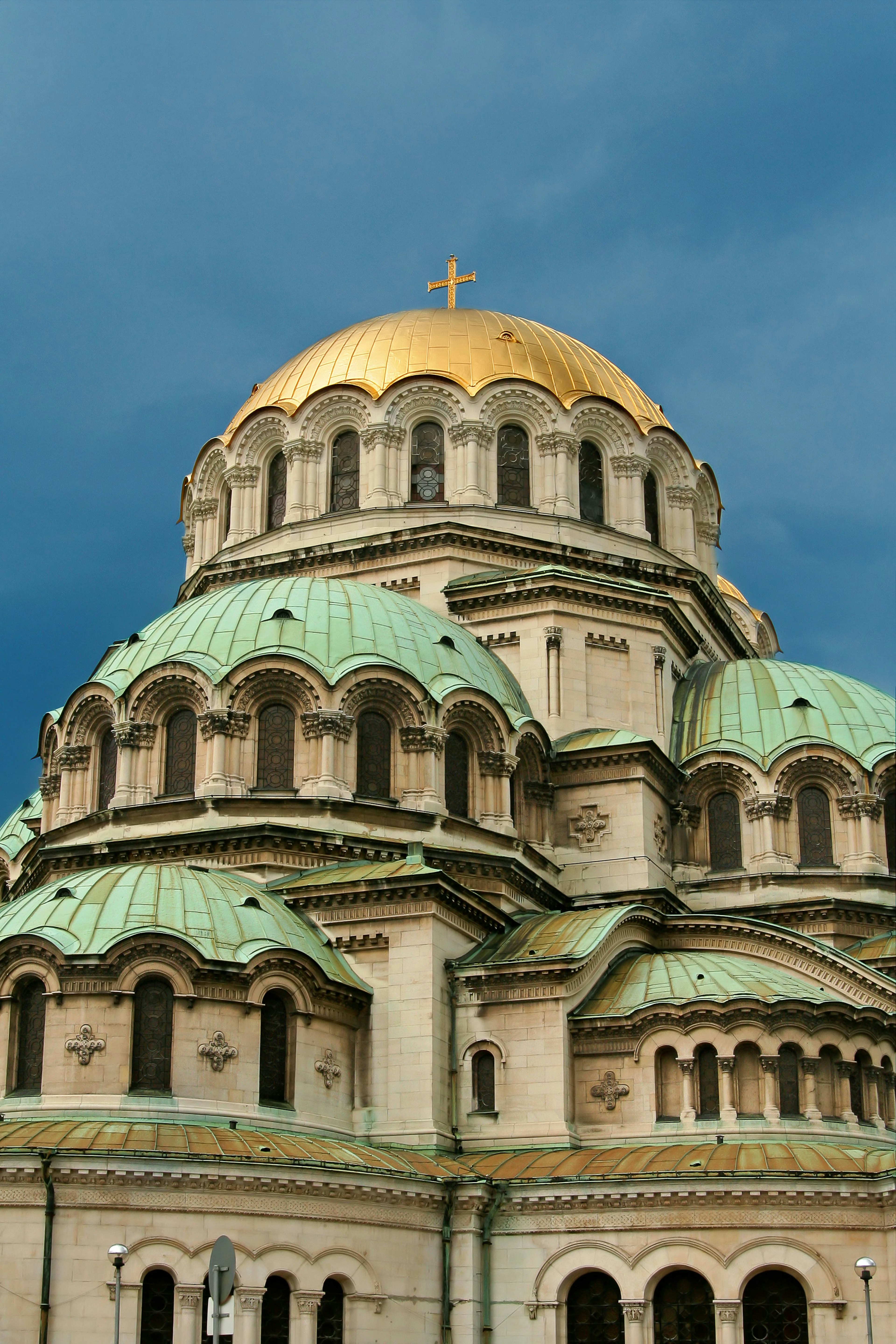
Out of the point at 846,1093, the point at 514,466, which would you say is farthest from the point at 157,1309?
the point at 514,466

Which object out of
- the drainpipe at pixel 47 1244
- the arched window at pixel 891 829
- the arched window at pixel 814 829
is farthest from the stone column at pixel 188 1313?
the arched window at pixel 891 829

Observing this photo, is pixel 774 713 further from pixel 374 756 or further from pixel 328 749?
pixel 328 749

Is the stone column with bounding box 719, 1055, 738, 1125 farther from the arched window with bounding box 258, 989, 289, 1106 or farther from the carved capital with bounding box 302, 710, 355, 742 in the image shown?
the carved capital with bounding box 302, 710, 355, 742

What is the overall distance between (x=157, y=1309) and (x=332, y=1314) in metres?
2.60

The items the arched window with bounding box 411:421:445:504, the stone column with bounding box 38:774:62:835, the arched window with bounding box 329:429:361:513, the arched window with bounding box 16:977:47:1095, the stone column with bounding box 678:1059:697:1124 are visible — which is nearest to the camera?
the arched window with bounding box 16:977:47:1095

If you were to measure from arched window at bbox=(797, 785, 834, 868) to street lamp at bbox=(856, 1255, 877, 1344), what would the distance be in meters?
12.4

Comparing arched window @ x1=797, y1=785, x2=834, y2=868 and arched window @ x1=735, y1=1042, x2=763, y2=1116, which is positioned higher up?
arched window @ x1=797, y1=785, x2=834, y2=868

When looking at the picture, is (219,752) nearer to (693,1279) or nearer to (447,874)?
(447,874)

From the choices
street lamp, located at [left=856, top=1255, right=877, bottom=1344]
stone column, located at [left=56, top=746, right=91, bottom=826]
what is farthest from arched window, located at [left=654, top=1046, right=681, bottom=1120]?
stone column, located at [left=56, top=746, right=91, bottom=826]

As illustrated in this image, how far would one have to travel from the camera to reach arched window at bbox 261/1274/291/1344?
82.0ft

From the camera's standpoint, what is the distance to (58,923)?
28.2 m

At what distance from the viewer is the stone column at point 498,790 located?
3412 centimetres

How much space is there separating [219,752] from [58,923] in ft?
18.6

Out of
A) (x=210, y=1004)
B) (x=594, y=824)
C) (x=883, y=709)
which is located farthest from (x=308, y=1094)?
(x=883, y=709)
